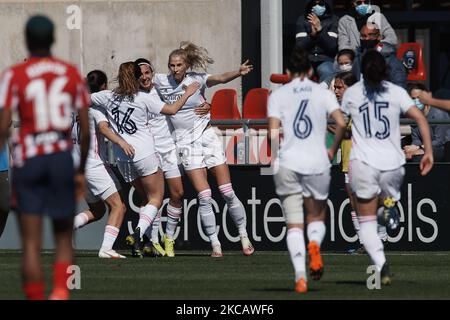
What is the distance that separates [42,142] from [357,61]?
34.3ft

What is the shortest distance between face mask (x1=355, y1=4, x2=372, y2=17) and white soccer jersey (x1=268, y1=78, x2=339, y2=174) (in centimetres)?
927

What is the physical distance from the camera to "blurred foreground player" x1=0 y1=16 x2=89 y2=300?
10047 millimetres

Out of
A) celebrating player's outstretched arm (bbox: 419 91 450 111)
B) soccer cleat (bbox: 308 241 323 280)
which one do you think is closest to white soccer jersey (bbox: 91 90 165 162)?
celebrating player's outstretched arm (bbox: 419 91 450 111)

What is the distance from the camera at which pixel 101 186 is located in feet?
56.7

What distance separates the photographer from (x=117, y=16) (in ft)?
77.3

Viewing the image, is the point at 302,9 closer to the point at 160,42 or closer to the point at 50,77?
the point at 160,42

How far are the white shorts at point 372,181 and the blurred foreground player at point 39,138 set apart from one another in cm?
356

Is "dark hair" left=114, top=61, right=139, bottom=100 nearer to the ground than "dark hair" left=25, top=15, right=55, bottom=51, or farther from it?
nearer to the ground

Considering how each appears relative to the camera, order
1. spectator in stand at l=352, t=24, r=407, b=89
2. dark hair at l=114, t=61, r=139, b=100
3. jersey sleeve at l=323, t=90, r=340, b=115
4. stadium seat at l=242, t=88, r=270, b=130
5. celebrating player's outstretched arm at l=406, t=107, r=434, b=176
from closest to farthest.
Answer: jersey sleeve at l=323, t=90, r=340, b=115
celebrating player's outstretched arm at l=406, t=107, r=434, b=176
dark hair at l=114, t=61, r=139, b=100
spectator in stand at l=352, t=24, r=407, b=89
stadium seat at l=242, t=88, r=270, b=130

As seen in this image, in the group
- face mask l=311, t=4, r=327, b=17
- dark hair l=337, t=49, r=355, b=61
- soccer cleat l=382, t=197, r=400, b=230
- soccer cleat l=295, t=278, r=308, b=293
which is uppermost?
face mask l=311, t=4, r=327, b=17

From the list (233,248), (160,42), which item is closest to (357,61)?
(233,248)

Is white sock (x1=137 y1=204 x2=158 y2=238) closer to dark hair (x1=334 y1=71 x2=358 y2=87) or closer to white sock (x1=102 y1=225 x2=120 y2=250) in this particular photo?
white sock (x1=102 y1=225 x2=120 y2=250)

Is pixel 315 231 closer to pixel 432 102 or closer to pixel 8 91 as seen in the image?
pixel 432 102

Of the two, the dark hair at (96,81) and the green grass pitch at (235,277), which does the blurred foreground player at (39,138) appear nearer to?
the green grass pitch at (235,277)
